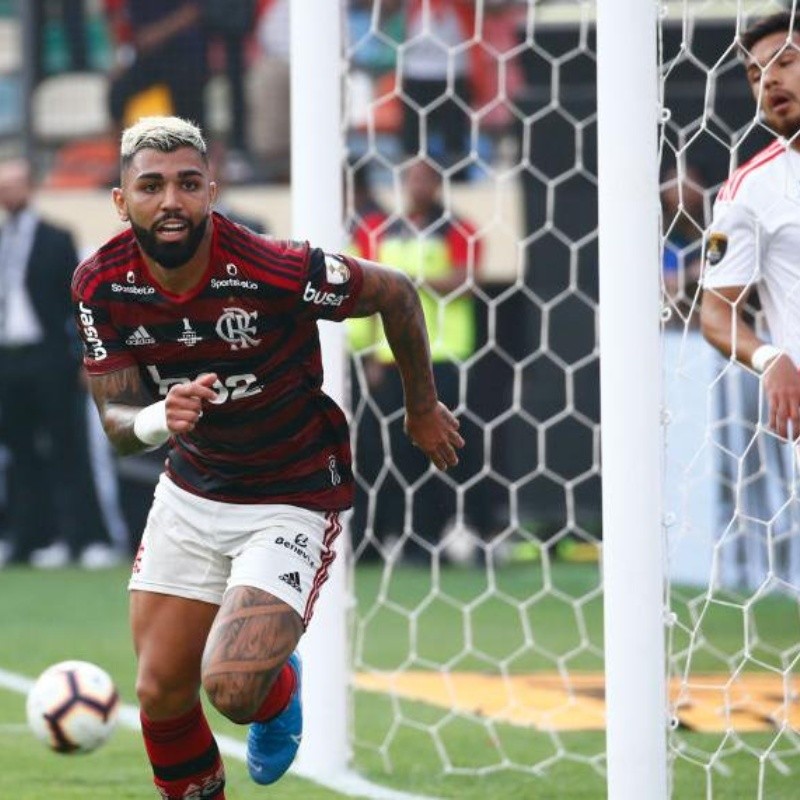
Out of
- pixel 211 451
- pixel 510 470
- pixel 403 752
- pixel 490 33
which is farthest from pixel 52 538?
pixel 211 451

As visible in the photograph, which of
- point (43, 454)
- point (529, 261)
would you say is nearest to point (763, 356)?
point (529, 261)

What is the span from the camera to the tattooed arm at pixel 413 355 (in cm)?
474

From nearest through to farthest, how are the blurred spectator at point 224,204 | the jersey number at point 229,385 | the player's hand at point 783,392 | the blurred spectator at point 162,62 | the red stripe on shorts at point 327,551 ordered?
the jersey number at point 229,385
the red stripe on shorts at point 327,551
the player's hand at point 783,392
the blurred spectator at point 224,204
the blurred spectator at point 162,62

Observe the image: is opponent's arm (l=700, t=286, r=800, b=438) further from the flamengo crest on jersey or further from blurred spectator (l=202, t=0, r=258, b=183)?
blurred spectator (l=202, t=0, r=258, b=183)

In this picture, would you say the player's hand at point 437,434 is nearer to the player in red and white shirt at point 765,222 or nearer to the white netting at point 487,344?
the player in red and white shirt at point 765,222

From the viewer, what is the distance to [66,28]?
1411cm

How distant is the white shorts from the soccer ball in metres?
0.52

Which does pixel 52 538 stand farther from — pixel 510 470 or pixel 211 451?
pixel 211 451

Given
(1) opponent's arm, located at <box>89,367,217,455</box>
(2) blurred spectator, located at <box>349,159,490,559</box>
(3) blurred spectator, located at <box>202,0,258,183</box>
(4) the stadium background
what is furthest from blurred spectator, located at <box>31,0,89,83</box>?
(1) opponent's arm, located at <box>89,367,217,455</box>

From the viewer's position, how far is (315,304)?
464cm

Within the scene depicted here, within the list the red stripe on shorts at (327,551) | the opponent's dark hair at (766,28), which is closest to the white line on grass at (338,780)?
the red stripe on shorts at (327,551)

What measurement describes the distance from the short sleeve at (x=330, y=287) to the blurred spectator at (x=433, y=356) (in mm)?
5988

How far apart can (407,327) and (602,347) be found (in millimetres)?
460

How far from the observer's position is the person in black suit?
12.3m
